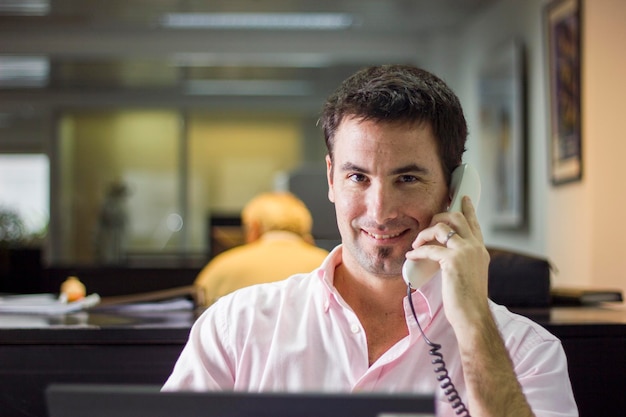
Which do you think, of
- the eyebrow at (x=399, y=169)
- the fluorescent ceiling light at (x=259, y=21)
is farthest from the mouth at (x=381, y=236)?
the fluorescent ceiling light at (x=259, y=21)

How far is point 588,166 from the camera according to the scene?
15.0ft

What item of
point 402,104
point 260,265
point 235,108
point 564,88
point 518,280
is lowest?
point 260,265

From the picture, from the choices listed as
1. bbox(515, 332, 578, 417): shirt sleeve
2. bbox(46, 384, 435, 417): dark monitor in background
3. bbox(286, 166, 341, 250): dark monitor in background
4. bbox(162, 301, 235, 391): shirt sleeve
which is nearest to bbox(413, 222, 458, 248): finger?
→ bbox(515, 332, 578, 417): shirt sleeve

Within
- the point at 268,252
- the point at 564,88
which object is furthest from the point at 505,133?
the point at 268,252

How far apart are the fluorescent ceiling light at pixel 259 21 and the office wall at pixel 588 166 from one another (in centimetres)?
181

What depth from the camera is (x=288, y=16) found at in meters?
7.19

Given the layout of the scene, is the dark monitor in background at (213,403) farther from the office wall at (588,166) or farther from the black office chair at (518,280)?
the office wall at (588,166)

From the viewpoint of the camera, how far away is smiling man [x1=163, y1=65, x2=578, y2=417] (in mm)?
1430

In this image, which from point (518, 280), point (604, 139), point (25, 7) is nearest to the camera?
point (518, 280)

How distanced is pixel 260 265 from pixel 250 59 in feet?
14.2

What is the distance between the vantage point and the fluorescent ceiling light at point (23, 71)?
27.2 feet

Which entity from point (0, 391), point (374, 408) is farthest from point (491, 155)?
point (374, 408)

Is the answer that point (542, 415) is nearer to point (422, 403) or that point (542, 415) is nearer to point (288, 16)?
point (422, 403)

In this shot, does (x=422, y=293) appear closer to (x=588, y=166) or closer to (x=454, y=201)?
(x=454, y=201)
